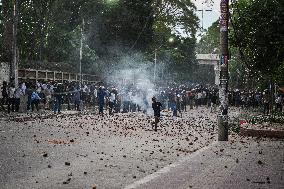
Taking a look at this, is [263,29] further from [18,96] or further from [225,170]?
[18,96]

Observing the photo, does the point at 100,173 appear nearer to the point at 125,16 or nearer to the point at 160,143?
the point at 160,143

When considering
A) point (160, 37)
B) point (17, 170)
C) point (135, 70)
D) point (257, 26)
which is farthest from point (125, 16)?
point (17, 170)

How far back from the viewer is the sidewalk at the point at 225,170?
725 cm

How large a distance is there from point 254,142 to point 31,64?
2092 centimetres

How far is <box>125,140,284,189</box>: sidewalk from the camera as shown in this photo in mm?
7246

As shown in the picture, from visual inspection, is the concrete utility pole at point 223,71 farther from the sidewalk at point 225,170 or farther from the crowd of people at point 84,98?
the crowd of people at point 84,98

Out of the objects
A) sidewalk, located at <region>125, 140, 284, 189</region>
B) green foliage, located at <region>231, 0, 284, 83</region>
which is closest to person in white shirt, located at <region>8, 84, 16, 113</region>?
green foliage, located at <region>231, 0, 284, 83</region>

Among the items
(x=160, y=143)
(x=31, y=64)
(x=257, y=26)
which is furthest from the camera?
(x=31, y=64)

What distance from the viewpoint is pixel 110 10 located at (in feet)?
135

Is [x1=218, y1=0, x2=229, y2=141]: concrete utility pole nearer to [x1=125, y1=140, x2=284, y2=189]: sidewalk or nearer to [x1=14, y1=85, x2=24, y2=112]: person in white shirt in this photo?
[x1=125, y1=140, x2=284, y2=189]: sidewalk

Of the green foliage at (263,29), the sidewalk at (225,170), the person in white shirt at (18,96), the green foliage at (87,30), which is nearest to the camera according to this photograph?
the sidewalk at (225,170)

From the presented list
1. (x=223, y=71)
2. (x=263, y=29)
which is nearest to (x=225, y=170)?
(x=223, y=71)

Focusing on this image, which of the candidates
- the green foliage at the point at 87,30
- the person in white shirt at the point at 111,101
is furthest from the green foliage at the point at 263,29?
the green foliage at the point at 87,30

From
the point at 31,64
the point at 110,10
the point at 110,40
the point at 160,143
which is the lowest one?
the point at 160,143
